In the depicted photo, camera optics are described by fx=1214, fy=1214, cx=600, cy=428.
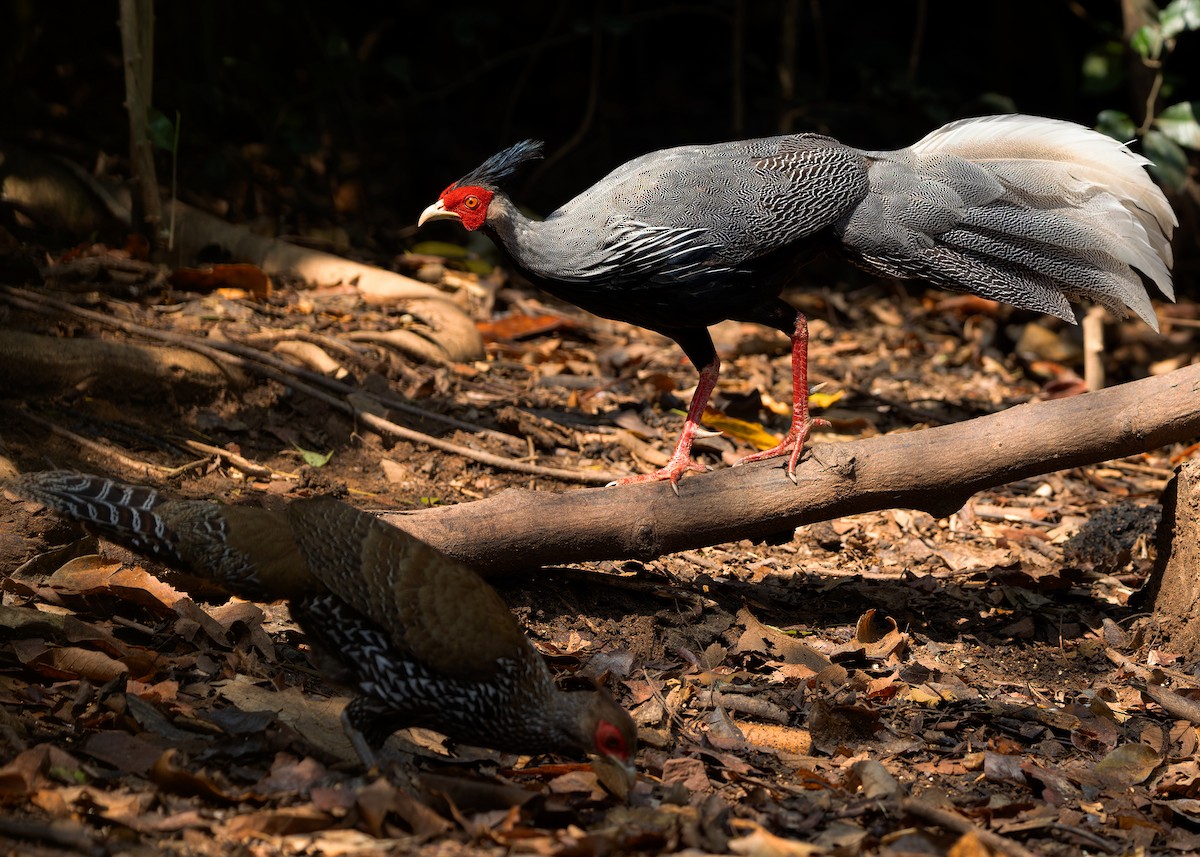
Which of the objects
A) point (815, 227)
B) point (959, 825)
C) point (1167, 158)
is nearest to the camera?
point (959, 825)

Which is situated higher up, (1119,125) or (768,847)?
(1119,125)

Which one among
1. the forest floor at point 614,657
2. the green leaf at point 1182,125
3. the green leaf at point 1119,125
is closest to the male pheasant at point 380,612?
the forest floor at point 614,657

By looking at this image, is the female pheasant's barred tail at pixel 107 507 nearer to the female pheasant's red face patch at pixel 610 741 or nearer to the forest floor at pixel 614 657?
the forest floor at pixel 614 657

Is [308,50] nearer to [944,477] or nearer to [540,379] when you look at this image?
[540,379]

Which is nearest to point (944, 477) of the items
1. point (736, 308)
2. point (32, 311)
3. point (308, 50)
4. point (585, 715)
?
point (736, 308)

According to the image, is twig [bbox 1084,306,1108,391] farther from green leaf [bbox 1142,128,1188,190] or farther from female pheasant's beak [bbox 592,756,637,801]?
female pheasant's beak [bbox 592,756,637,801]

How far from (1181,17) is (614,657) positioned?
18.2 ft

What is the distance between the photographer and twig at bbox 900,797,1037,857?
113 inches

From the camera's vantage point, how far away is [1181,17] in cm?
712

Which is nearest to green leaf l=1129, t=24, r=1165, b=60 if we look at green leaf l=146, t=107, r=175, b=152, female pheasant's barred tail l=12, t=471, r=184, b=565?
green leaf l=146, t=107, r=175, b=152

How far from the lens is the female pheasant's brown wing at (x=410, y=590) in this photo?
3.12 m

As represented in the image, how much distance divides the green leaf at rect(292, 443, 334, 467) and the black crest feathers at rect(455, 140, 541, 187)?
1302mm

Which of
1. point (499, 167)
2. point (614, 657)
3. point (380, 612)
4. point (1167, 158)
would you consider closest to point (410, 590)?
point (380, 612)

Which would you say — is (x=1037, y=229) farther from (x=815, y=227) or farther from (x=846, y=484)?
(x=846, y=484)
